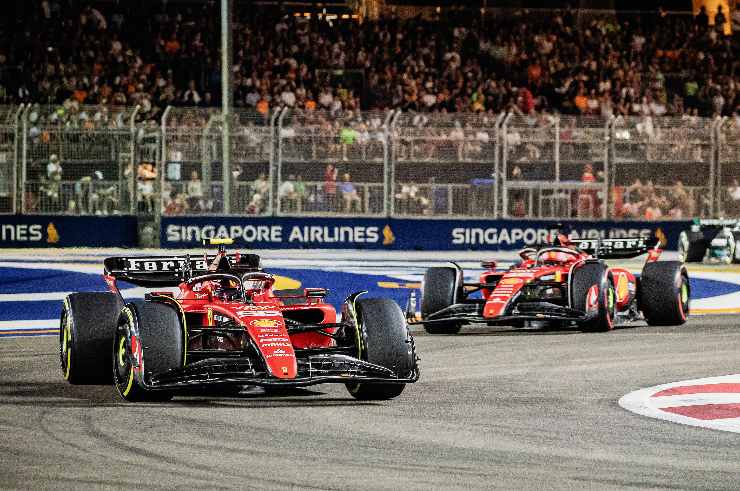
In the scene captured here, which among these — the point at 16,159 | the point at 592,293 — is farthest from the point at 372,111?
the point at 592,293

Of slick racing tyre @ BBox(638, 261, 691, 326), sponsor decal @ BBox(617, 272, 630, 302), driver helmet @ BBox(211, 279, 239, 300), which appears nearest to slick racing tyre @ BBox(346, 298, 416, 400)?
driver helmet @ BBox(211, 279, 239, 300)

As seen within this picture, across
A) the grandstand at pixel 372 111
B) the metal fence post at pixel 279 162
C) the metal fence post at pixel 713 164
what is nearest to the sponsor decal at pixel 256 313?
the metal fence post at pixel 279 162

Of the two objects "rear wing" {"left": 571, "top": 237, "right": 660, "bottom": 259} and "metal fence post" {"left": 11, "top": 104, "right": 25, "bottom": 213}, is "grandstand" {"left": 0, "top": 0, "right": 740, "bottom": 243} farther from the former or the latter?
"rear wing" {"left": 571, "top": 237, "right": 660, "bottom": 259}

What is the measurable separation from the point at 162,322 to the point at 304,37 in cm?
2842

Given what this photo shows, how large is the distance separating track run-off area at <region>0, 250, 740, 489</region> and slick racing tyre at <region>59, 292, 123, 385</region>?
13cm

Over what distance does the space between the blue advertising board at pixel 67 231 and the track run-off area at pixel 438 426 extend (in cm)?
1569

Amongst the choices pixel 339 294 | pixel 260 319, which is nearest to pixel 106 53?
pixel 339 294

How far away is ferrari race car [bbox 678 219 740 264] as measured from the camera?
94.7ft

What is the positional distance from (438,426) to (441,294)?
6.88 m

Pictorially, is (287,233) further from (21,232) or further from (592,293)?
(592,293)

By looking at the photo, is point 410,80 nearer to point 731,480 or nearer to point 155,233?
point 155,233

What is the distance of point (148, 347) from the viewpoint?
33.0 ft

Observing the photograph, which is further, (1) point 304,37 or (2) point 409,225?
(1) point 304,37

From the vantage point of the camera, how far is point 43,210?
3056 cm
